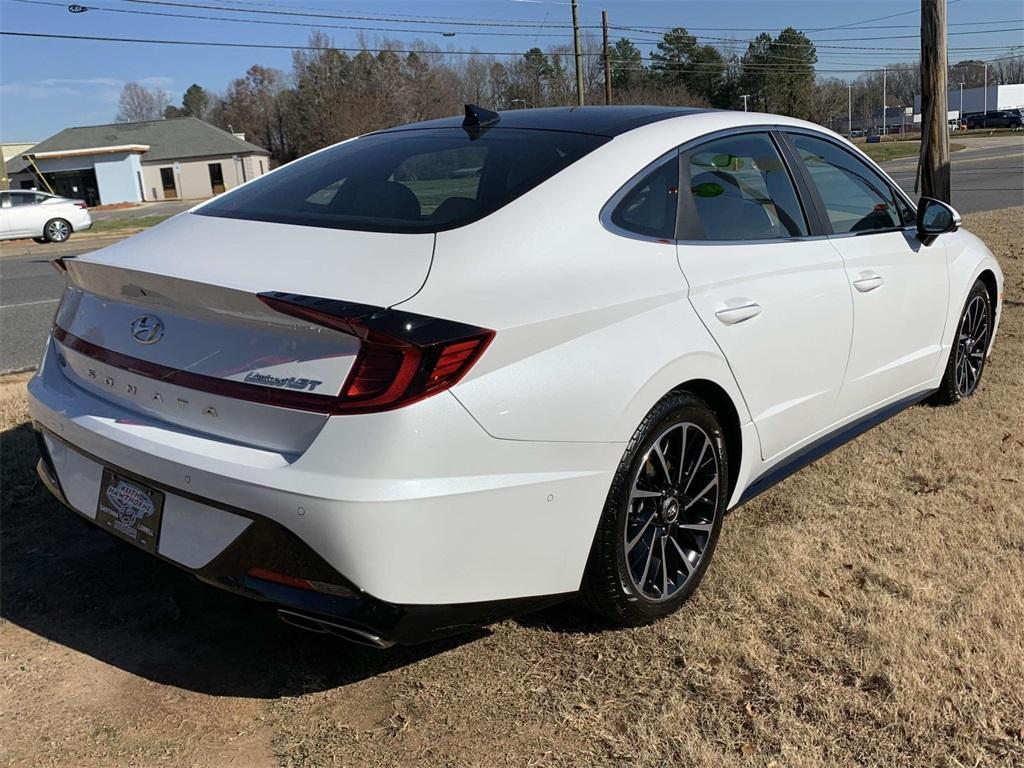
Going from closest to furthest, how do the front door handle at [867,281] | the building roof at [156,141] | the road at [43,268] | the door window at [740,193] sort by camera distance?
the door window at [740,193] → the front door handle at [867,281] → the road at [43,268] → the building roof at [156,141]

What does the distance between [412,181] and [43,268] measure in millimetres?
15047

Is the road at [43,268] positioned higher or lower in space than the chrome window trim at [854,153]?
lower

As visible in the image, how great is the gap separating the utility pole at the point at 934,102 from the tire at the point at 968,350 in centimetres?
360

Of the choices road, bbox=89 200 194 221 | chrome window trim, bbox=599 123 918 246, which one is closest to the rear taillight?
chrome window trim, bbox=599 123 918 246

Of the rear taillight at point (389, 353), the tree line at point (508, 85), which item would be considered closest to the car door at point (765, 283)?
the rear taillight at point (389, 353)

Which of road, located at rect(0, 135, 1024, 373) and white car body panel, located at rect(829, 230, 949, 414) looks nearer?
white car body panel, located at rect(829, 230, 949, 414)

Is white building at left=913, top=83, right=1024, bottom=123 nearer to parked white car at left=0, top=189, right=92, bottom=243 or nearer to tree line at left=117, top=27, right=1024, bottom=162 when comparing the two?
tree line at left=117, top=27, right=1024, bottom=162

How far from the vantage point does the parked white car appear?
23.7 meters

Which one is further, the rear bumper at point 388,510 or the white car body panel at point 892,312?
the white car body panel at point 892,312

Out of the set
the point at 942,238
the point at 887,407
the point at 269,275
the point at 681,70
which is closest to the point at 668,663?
the point at 269,275

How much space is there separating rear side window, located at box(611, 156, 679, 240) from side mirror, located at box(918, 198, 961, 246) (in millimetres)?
1825

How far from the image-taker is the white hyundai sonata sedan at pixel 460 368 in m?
2.18

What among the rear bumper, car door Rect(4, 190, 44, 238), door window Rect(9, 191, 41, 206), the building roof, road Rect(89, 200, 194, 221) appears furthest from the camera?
the building roof

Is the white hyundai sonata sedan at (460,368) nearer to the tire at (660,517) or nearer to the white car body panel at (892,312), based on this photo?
the tire at (660,517)
